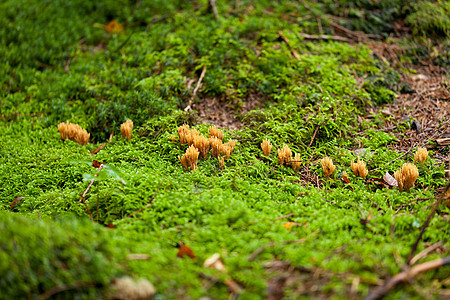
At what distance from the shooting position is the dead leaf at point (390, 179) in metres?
3.39

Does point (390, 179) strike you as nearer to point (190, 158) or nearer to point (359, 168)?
point (359, 168)

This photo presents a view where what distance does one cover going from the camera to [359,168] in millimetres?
3484

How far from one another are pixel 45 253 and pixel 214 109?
3.53 m

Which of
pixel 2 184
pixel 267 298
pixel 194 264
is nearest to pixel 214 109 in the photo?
pixel 2 184

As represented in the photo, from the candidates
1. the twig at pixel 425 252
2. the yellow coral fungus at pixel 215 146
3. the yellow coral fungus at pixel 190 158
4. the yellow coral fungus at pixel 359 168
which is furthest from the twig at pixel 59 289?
the yellow coral fungus at pixel 359 168

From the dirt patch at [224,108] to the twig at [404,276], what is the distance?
3.11m

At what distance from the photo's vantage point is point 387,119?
4562 mm

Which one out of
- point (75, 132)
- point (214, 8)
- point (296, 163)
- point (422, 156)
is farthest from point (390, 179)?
point (214, 8)

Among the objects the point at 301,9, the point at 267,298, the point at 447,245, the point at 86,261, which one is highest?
the point at 301,9

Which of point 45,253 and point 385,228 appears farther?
point 385,228

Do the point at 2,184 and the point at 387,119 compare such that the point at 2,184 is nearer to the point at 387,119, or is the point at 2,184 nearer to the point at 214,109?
the point at 214,109

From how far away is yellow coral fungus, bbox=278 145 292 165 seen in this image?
370cm

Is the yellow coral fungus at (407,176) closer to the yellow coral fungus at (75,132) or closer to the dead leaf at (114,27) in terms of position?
the yellow coral fungus at (75,132)

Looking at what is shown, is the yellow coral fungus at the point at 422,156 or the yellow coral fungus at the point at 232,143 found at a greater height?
the yellow coral fungus at the point at 232,143
